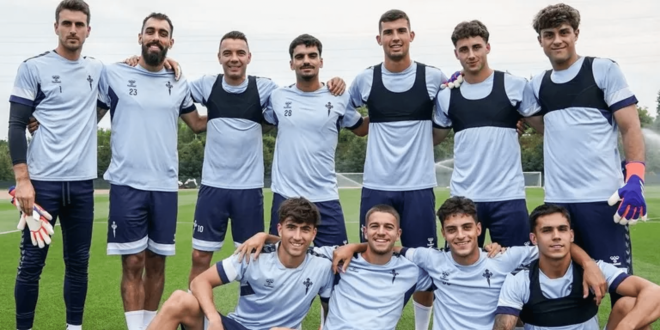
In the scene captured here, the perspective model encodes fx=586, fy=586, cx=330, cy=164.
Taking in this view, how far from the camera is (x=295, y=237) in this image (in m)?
4.10

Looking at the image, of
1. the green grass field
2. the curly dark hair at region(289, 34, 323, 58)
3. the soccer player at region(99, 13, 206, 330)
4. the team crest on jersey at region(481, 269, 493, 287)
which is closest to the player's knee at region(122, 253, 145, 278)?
the soccer player at region(99, 13, 206, 330)

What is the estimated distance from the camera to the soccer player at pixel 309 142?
496cm

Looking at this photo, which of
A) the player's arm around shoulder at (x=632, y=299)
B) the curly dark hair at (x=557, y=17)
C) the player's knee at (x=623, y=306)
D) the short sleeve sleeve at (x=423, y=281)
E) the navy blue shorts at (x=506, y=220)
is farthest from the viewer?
the navy blue shorts at (x=506, y=220)

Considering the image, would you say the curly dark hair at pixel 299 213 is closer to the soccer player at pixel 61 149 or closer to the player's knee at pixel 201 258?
the player's knee at pixel 201 258

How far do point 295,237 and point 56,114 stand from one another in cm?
225

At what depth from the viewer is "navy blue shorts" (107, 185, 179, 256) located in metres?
4.80

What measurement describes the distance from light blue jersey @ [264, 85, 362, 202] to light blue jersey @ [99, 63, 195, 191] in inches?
36.0

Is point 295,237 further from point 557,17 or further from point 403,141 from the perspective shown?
point 557,17

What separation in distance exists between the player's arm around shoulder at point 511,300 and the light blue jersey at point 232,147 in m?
2.31

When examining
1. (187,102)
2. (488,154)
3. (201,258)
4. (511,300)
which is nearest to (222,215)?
(201,258)

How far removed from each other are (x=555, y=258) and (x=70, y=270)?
3.77 metres

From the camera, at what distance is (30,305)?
15.6ft

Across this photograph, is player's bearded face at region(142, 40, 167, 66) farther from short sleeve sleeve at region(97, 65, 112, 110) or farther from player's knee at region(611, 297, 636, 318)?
player's knee at region(611, 297, 636, 318)

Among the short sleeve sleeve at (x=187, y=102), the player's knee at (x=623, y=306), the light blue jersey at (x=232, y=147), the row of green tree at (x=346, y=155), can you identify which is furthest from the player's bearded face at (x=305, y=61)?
the row of green tree at (x=346, y=155)
